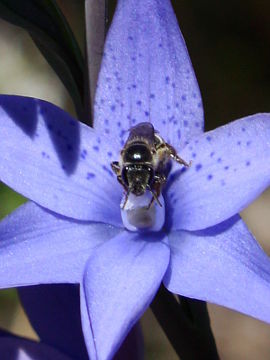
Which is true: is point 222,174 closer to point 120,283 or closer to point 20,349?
point 120,283

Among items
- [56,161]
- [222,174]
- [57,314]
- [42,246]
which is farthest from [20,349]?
[222,174]

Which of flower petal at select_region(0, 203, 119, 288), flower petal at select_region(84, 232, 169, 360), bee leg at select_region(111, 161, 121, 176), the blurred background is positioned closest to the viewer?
flower petal at select_region(84, 232, 169, 360)

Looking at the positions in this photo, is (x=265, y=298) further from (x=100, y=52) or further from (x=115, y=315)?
(x=100, y=52)

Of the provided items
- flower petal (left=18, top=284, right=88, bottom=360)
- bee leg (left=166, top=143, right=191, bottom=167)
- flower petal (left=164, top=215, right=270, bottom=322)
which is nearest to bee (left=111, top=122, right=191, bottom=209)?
bee leg (left=166, top=143, right=191, bottom=167)

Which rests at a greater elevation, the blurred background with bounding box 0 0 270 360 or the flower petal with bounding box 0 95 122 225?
the flower petal with bounding box 0 95 122 225

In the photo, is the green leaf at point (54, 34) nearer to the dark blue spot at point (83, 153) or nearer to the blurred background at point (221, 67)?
the dark blue spot at point (83, 153)

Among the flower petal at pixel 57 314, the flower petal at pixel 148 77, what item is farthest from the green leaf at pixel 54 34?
the flower petal at pixel 57 314

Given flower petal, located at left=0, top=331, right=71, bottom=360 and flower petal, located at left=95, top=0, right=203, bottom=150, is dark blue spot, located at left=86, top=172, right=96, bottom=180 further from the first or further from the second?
flower petal, located at left=0, top=331, right=71, bottom=360
